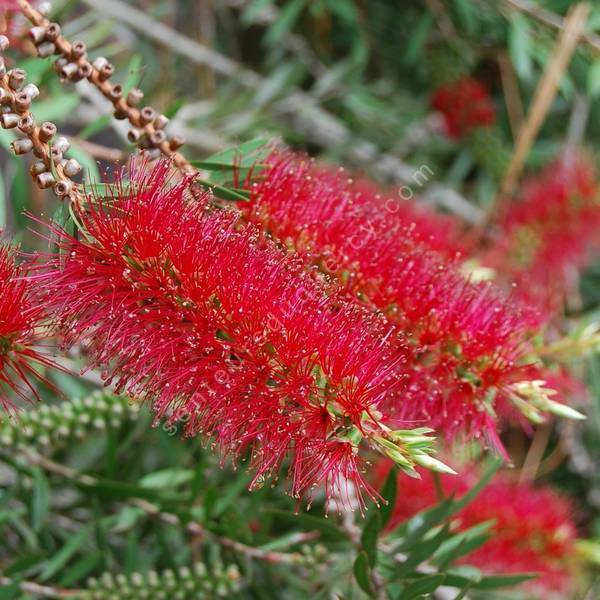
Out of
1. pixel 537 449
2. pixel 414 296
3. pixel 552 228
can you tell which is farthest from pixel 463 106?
pixel 414 296

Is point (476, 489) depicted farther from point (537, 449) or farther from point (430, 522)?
point (537, 449)

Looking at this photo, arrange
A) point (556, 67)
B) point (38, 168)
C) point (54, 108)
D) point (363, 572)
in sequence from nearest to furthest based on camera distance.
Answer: point (38, 168) → point (363, 572) → point (54, 108) → point (556, 67)

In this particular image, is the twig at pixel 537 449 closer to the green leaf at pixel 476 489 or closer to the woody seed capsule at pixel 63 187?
the green leaf at pixel 476 489

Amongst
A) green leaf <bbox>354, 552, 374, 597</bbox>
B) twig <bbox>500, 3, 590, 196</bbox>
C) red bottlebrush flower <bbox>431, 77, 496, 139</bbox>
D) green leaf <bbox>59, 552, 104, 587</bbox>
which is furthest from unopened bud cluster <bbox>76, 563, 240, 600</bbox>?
red bottlebrush flower <bbox>431, 77, 496, 139</bbox>

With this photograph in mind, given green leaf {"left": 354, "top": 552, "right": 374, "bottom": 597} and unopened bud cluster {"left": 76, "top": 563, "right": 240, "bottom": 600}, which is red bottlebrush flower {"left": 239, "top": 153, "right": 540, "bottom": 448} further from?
unopened bud cluster {"left": 76, "top": 563, "right": 240, "bottom": 600}

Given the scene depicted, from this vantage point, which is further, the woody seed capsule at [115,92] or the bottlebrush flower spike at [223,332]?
the woody seed capsule at [115,92]

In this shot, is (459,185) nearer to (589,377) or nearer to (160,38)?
(589,377)

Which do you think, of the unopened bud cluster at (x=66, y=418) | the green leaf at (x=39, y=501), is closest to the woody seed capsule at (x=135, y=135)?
the unopened bud cluster at (x=66, y=418)
